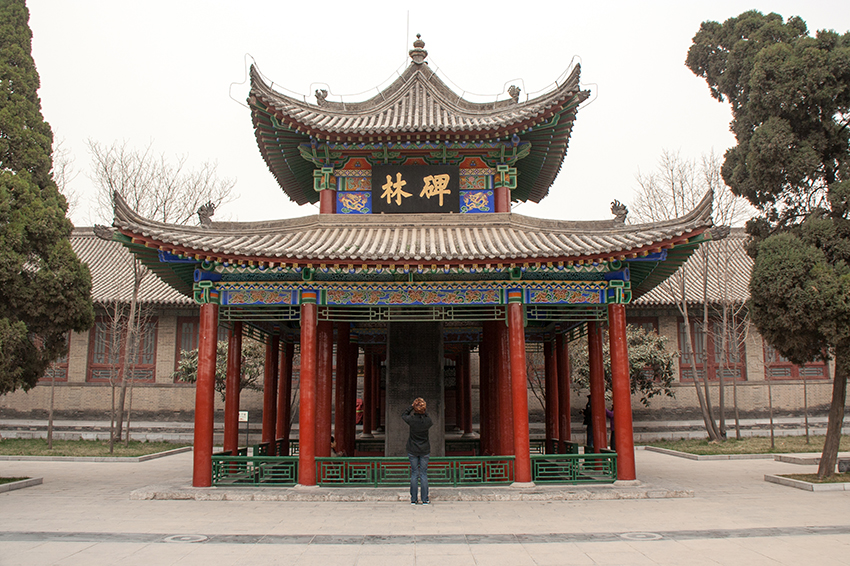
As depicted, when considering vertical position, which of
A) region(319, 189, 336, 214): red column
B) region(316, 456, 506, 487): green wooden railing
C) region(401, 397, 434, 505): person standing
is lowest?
region(316, 456, 506, 487): green wooden railing

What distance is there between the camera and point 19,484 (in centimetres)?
1297

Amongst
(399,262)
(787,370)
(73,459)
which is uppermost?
(399,262)

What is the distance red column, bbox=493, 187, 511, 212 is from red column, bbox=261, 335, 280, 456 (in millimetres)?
7053

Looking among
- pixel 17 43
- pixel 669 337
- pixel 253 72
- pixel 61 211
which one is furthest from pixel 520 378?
pixel 669 337

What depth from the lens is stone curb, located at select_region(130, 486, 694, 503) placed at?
11.2 meters

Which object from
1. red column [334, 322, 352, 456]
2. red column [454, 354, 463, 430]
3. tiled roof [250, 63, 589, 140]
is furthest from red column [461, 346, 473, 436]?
tiled roof [250, 63, 589, 140]

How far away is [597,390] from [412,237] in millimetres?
5798

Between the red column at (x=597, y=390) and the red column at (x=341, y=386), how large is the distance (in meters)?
6.49

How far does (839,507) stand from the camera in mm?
10195

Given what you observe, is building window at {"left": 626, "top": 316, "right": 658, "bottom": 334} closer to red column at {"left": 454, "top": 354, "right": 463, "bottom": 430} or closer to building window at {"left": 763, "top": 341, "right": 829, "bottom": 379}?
building window at {"left": 763, "top": 341, "right": 829, "bottom": 379}

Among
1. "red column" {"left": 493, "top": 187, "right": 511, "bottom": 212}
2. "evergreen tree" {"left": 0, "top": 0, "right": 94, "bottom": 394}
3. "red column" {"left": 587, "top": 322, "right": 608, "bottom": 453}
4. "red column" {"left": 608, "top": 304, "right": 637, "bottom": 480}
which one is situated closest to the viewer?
"red column" {"left": 608, "top": 304, "right": 637, "bottom": 480}

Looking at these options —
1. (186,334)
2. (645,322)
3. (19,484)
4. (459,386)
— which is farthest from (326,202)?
(645,322)

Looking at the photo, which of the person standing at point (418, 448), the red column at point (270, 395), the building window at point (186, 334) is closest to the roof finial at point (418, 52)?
the red column at point (270, 395)

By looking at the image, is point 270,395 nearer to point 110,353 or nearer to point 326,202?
point 326,202
